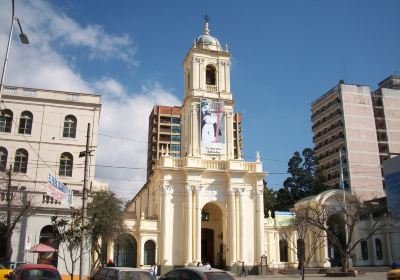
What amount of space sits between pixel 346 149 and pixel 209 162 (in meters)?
42.4

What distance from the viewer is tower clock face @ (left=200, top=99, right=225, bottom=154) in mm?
47719

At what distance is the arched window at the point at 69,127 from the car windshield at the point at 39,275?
23915 millimetres

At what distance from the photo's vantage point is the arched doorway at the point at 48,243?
2758 centimetres

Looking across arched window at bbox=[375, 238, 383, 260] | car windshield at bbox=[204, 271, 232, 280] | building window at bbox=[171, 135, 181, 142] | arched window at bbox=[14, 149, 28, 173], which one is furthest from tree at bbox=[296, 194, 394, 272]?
building window at bbox=[171, 135, 181, 142]

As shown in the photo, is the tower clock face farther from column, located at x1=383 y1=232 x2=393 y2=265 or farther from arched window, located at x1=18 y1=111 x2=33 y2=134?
column, located at x1=383 y1=232 x2=393 y2=265

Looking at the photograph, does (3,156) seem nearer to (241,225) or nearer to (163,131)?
(241,225)

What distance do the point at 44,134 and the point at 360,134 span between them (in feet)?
204

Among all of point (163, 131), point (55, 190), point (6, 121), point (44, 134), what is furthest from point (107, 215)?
point (163, 131)

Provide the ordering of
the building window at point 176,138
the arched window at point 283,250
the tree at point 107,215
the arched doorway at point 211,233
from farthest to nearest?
the building window at point 176,138 → the arched window at point 283,250 → the arched doorway at point 211,233 → the tree at point 107,215

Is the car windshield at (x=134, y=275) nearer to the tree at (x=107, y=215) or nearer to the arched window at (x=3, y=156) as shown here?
the tree at (x=107, y=215)

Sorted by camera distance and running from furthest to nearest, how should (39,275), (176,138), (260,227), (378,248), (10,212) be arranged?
(176,138) → (378,248) → (260,227) → (10,212) → (39,275)

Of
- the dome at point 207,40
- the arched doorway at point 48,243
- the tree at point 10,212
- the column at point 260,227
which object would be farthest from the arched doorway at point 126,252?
the dome at point 207,40

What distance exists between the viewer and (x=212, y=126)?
159 ft

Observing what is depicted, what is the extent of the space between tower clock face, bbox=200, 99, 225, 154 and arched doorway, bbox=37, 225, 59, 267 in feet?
73.1
